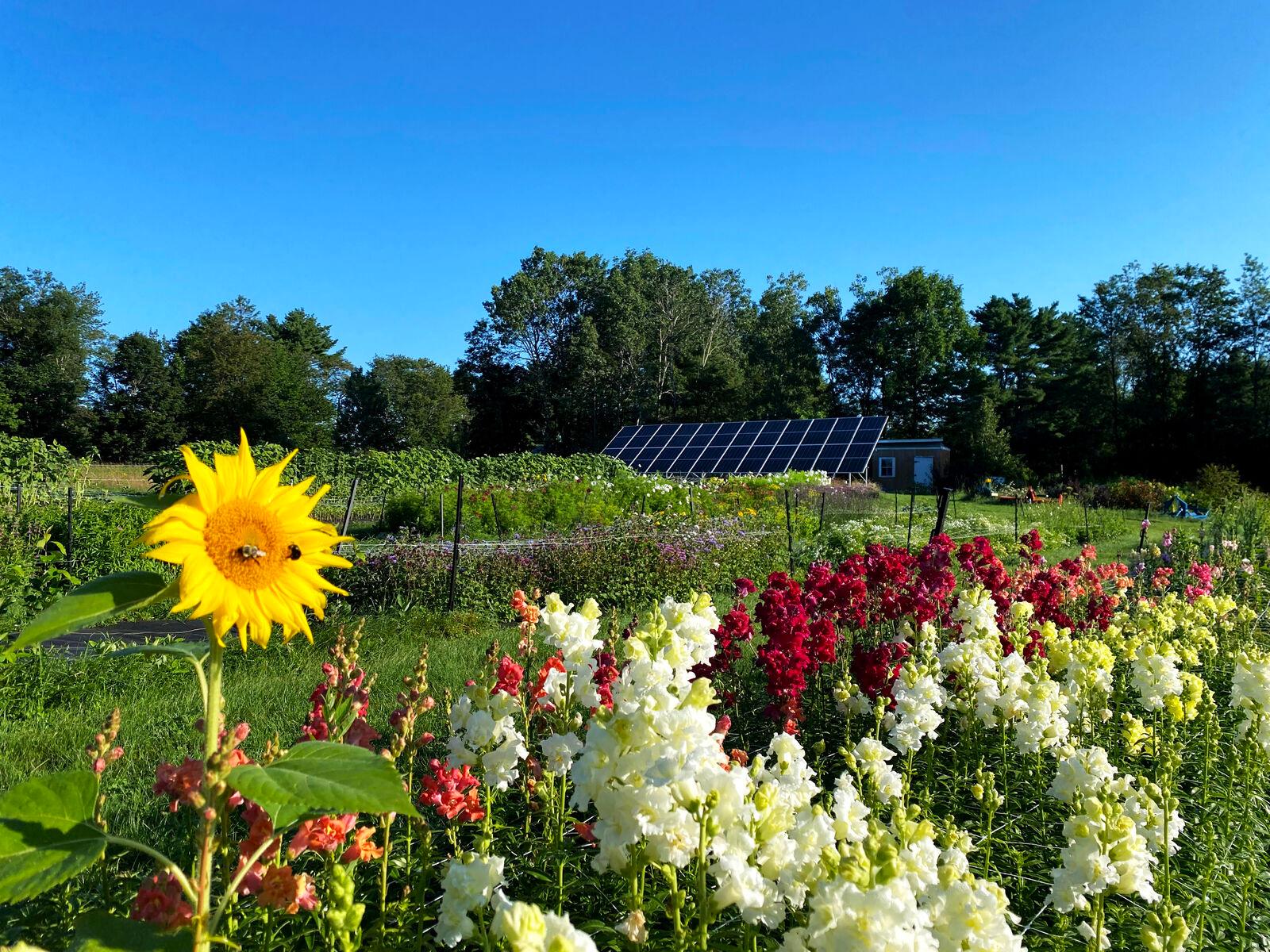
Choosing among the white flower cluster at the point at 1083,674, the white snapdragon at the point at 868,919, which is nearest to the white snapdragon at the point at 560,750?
the white snapdragon at the point at 868,919

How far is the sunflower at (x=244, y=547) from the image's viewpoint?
1.10 meters

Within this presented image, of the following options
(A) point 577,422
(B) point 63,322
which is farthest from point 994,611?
(B) point 63,322

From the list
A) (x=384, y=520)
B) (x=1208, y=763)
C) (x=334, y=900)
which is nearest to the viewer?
(x=334, y=900)

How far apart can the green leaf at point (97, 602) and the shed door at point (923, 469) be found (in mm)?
35357

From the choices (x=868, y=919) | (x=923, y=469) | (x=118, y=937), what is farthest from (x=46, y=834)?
(x=923, y=469)

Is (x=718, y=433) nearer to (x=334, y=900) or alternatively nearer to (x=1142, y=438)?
(x=1142, y=438)

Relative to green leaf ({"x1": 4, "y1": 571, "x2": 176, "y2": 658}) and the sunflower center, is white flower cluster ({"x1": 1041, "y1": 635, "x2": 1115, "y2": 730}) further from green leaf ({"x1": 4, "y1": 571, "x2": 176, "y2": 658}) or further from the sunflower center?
green leaf ({"x1": 4, "y1": 571, "x2": 176, "y2": 658})

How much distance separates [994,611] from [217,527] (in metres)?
3.54

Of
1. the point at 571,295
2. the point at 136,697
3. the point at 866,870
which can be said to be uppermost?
the point at 571,295

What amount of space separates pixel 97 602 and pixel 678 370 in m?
43.0

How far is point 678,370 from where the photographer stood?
4344cm

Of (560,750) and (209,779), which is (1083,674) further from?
(209,779)

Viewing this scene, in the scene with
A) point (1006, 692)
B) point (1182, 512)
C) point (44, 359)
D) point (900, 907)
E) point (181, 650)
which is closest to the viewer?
point (900, 907)

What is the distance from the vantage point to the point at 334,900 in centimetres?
128
